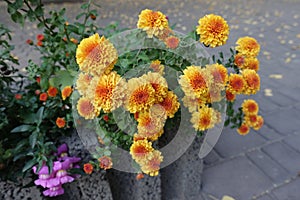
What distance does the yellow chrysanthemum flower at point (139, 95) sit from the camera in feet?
2.98

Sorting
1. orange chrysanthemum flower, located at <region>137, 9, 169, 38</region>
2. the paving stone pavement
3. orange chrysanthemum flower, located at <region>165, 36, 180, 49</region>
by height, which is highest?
orange chrysanthemum flower, located at <region>137, 9, 169, 38</region>

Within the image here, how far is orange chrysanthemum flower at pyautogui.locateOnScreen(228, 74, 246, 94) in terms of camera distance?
1.16m

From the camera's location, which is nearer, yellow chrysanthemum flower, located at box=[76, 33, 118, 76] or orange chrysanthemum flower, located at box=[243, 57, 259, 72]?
yellow chrysanthemum flower, located at box=[76, 33, 118, 76]

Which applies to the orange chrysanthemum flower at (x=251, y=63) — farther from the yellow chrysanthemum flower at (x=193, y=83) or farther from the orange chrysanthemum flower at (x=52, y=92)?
the orange chrysanthemum flower at (x=52, y=92)

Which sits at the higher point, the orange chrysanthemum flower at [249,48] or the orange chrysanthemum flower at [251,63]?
the orange chrysanthemum flower at [249,48]

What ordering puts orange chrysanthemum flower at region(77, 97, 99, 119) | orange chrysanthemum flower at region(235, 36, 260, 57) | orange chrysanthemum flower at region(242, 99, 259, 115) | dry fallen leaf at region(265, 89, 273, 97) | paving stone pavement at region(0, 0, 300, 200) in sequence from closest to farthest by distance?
1. orange chrysanthemum flower at region(77, 97, 99, 119)
2. orange chrysanthemum flower at region(235, 36, 260, 57)
3. orange chrysanthemum flower at region(242, 99, 259, 115)
4. paving stone pavement at region(0, 0, 300, 200)
5. dry fallen leaf at region(265, 89, 273, 97)

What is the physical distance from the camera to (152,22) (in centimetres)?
105

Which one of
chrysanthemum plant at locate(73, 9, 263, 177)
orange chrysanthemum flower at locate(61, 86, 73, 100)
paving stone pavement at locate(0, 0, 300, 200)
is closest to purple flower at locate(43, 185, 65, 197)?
chrysanthemum plant at locate(73, 9, 263, 177)

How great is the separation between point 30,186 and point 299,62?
3291 mm

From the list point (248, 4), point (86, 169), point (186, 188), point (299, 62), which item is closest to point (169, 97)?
point (86, 169)

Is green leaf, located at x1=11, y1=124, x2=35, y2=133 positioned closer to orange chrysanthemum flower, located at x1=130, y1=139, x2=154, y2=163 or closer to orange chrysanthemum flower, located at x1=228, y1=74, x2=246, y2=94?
orange chrysanthemum flower, located at x1=130, y1=139, x2=154, y2=163

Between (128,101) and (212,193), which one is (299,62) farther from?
(128,101)

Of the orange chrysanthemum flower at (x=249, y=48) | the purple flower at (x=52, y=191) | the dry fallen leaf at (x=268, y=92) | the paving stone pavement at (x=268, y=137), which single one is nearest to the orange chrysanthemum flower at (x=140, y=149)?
the purple flower at (x=52, y=191)

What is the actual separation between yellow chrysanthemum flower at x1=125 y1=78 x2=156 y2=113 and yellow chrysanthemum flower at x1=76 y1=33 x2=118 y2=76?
113mm
